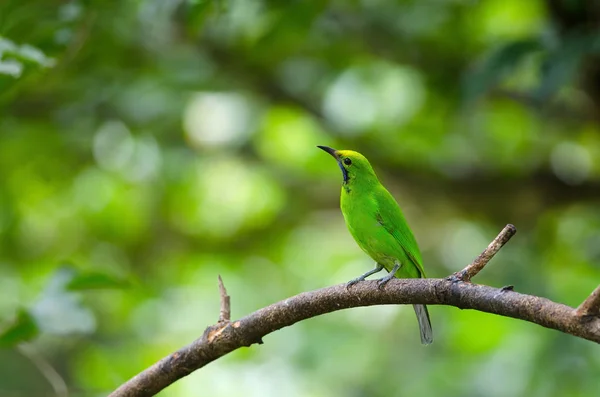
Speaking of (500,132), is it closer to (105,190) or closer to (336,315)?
(336,315)

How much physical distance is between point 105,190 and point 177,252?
822 millimetres

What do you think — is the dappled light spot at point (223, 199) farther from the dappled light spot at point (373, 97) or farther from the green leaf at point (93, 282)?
the green leaf at point (93, 282)

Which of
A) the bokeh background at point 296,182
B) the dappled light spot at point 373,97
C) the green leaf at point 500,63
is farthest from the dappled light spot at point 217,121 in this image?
the green leaf at point 500,63

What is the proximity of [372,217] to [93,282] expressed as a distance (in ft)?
3.79

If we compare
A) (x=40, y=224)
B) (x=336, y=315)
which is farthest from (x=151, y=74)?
(x=336, y=315)

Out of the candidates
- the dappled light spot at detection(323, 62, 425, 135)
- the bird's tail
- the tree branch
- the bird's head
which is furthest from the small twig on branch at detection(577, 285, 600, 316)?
the dappled light spot at detection(323, 62, 425, 135)

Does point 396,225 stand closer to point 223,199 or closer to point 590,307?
point 590,307

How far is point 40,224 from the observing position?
7148 millimetres

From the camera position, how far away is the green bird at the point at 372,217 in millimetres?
3357

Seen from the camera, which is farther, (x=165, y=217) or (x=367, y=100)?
(x=165, y=217)

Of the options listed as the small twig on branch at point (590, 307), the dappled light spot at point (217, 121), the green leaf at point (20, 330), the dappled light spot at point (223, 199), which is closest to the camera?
the small twig on branch at point (590, 307)

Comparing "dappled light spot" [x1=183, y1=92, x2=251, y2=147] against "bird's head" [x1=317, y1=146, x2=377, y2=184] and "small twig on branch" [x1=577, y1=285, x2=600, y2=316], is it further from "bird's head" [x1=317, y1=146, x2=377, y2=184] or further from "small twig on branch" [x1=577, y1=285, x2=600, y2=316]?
"small twig on branch" [x1=577, y1=285, x2=600, y2=316]

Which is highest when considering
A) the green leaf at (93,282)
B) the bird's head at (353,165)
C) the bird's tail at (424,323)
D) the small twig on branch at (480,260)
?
the bird's head at (353,165)

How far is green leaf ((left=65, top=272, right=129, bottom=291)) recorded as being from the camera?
10.5 feet
